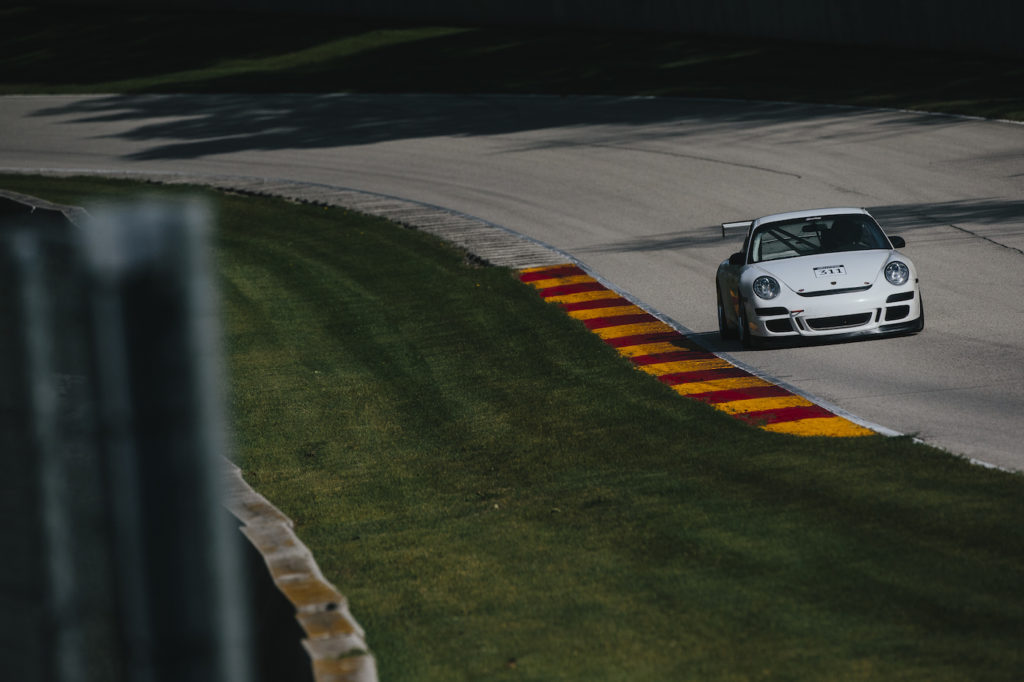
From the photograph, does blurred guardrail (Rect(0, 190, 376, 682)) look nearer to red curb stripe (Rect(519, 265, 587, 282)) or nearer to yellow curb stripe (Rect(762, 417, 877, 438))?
yellow curb stripe (Rect(762, 417, 877, 438))

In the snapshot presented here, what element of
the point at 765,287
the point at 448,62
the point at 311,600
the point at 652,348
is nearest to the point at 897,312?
the point at 765,287

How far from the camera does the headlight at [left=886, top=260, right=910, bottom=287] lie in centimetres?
1478

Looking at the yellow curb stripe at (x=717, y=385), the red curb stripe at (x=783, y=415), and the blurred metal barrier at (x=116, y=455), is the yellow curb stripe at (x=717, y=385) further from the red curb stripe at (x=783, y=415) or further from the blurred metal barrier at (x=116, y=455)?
the blurred metal barrier at (x=116, y=455)

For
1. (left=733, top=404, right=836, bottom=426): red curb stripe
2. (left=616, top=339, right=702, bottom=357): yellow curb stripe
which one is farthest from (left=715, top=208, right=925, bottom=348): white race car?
(left=733, top=404, right=836, bottom=426): red curb stripe

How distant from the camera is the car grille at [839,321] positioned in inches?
582

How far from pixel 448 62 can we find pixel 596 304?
27285mm

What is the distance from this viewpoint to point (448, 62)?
43562 mm

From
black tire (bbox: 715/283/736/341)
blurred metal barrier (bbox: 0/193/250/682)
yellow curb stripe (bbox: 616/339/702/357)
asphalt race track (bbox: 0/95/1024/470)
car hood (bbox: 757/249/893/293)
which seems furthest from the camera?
black tire (bbox: 715/283/736/341)

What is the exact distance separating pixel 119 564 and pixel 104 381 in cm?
29

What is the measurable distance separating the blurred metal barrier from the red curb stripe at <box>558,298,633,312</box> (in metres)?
15.4

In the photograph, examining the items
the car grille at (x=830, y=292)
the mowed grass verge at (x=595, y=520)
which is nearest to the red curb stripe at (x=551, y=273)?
the mowed grass verge at (x=595, y=520)

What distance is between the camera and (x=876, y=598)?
6633 mm

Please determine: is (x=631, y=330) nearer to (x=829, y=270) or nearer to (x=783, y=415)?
(x=829, y=270)

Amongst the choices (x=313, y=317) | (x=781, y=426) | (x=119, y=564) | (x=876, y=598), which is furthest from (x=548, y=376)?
(x=119, y=564)
